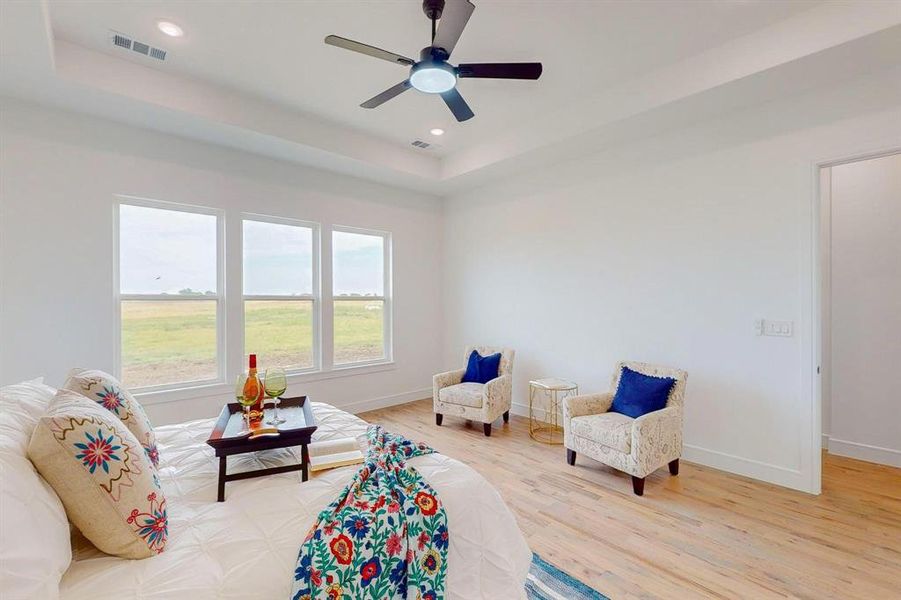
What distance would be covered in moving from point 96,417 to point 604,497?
290cm

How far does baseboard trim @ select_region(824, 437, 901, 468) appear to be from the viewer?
3.34 metres

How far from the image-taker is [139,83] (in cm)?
307

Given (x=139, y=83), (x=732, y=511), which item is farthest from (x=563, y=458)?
(x=139, y=83)

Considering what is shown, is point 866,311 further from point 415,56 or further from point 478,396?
point 415,56

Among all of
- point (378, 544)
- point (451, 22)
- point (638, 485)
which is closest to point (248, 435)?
point (378, 544)

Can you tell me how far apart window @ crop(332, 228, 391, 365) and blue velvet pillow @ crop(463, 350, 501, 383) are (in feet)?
4.30

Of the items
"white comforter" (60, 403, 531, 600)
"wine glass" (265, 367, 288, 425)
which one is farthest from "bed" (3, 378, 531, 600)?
"wine glass" (265, 367, 288, 425)

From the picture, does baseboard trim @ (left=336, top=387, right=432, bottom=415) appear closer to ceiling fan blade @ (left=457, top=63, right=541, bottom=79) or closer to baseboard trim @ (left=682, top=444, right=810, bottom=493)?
baseboard trim @ (left=682, top=444, right=810, bottom=493)

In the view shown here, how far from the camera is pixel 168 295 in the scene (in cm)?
379

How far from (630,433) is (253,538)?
2547mm

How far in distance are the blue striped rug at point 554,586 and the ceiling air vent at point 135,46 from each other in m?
4.12

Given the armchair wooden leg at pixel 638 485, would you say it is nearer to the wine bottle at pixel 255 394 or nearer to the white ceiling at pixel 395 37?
the wine bottle at pixel 255 394

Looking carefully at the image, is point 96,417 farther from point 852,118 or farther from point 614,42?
point 852,118

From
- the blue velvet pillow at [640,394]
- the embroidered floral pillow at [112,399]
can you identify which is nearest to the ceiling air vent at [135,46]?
the embroidered floral pillow at [112,399]
